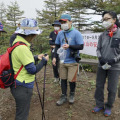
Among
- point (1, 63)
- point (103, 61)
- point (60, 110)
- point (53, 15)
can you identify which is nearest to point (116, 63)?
point (103, 61)

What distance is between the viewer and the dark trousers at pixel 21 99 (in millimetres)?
1760

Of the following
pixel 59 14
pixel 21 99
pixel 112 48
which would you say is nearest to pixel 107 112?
pixel 112 48

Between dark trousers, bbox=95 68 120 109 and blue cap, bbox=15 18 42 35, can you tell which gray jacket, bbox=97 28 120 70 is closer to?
dark trousers, bbox=95 68 120 109

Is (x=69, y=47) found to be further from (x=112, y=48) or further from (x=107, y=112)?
(x=107, y=112)

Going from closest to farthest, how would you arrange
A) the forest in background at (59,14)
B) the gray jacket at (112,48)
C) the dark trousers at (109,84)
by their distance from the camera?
the gray jacket at (112,48)
the dark trousers at (109,84)
the forest in background at (59,14)

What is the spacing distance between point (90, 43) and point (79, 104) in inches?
111

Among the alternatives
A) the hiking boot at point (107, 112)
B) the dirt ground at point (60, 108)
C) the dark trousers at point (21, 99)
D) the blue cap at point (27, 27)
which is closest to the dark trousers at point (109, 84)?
the hiking boot at point (107, 112)

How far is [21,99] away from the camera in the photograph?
5.78 ft

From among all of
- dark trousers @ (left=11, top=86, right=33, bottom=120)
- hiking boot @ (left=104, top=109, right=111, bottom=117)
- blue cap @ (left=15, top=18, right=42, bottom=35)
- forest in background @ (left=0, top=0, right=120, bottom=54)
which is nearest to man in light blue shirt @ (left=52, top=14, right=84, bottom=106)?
hiking boot @ (left=104, top=109, right=111, bottom=117)

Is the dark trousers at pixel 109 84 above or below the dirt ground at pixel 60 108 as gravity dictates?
above

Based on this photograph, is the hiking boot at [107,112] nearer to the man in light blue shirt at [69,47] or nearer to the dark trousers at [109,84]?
the dark trousers at [109,84]

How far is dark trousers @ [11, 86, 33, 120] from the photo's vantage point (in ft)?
5.77

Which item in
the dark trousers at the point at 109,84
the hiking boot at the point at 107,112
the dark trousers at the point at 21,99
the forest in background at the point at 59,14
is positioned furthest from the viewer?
the forest in background at the point at 59,14

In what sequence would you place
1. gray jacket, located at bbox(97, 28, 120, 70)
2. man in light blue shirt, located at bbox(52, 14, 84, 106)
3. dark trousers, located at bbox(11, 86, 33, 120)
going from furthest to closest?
man in light blue shirt, located at bbox(52, 14, 84, 106)
gray jacket, located at bbox(97, 28, 120, 70)
dark trousers, located at bbox(11, 86, 33, 120)
